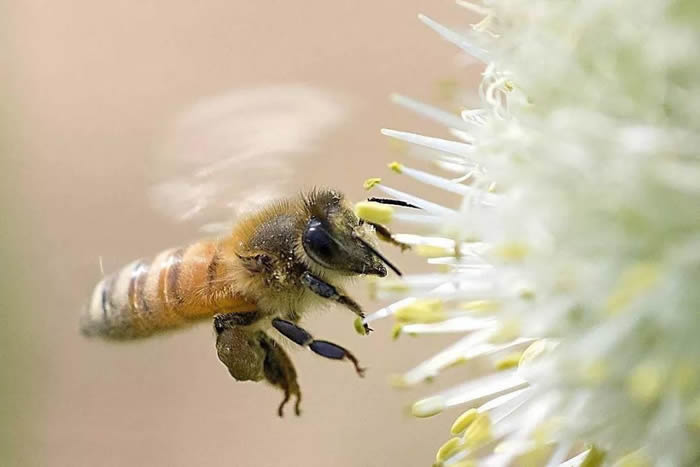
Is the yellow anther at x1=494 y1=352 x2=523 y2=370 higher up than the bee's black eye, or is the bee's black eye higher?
the bee's black eye

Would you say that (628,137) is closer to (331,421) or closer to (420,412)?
(420,412)

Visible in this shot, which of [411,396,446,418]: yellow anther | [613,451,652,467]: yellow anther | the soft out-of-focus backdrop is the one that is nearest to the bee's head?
[411,396,446,418]: yellow anther

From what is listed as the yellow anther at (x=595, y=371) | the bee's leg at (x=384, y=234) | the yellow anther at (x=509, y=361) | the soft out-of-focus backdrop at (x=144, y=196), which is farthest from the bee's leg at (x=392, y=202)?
the soft out-of-focus backdrop at (x=144, y=196)

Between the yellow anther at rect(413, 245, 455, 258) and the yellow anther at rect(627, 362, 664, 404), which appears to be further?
the yellow anther at rect(413, 245, 455, 258)

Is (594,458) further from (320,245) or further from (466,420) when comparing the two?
(320,245)

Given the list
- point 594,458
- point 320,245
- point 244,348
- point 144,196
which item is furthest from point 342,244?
point 144,196

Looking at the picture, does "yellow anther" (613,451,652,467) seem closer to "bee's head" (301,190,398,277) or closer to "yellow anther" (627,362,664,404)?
"yellow anther" (627,362,664,404)

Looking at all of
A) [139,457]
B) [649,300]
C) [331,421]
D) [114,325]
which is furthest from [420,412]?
[139,457]
